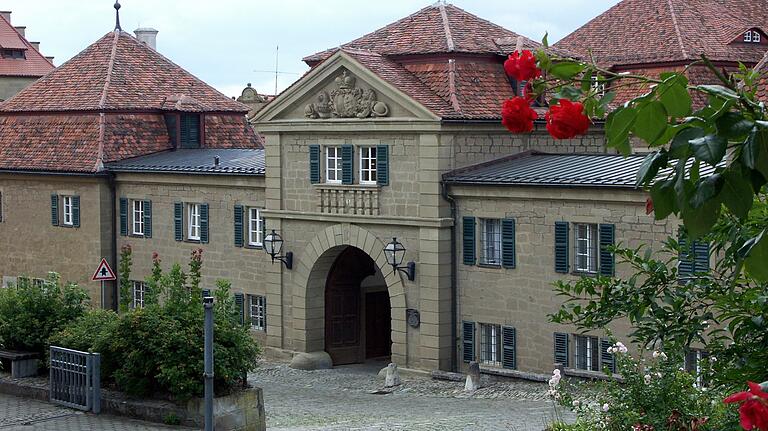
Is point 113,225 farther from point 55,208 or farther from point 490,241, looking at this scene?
point 490,241

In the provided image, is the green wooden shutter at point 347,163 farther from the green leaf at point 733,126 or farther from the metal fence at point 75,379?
the green leaf at point 733,126

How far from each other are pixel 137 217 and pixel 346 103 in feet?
32.0

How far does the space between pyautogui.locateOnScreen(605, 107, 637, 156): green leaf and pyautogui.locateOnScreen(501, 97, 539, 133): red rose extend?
54 centimetres

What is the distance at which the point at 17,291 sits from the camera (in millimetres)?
22625

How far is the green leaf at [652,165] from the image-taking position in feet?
15.3

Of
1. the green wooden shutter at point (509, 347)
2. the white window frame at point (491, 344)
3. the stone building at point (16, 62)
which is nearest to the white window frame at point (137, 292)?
the white window frame at point (491, 344)

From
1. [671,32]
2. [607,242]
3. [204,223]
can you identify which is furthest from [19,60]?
[607,242]

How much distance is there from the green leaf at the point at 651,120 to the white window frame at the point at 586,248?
2308 cm

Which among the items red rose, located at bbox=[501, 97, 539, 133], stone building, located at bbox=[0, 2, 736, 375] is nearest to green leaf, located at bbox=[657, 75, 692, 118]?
red rose, located at bbox=[501, 97, 539, 133]

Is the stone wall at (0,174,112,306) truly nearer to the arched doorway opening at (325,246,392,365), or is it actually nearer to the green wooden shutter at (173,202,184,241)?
the green wooden shutter at (173,202,184,241)

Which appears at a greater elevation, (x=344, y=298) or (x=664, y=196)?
(x=664, y=196)

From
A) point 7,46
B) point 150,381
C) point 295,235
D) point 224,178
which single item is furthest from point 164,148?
point 7,46

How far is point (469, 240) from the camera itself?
1191 inches

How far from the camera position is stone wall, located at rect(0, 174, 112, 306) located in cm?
3953
